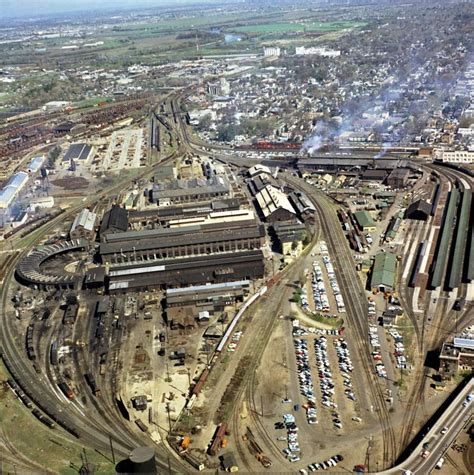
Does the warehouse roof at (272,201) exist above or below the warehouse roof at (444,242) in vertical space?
above

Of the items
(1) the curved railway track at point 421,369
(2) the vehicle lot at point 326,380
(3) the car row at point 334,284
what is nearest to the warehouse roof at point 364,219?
(3) the car row at point 334,284

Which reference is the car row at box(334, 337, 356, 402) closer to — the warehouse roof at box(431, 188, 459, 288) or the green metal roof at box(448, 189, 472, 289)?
the warehouse roof at box(431, 188, 459, 288)

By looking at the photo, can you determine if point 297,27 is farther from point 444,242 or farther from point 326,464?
point 326,464

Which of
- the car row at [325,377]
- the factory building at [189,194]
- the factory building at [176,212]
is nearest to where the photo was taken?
the car row at [325,377]

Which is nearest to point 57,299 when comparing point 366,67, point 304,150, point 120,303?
point 120,303

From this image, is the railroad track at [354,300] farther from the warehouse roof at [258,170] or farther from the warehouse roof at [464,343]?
the warehouse roof at [258,170]

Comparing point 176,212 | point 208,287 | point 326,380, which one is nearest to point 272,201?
point 176,212
